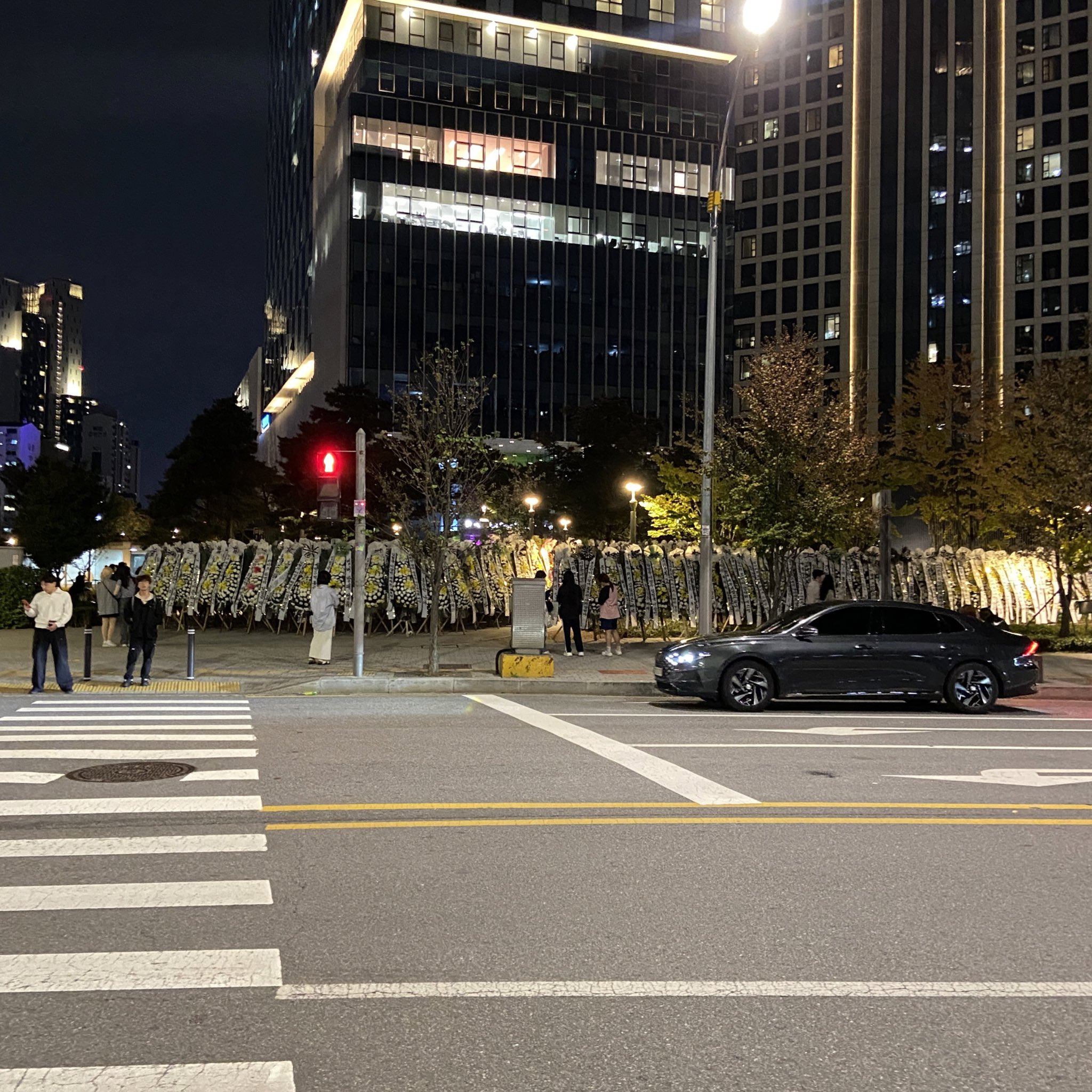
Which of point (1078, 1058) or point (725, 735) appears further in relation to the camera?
point (725, 735)

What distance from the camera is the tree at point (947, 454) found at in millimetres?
40438

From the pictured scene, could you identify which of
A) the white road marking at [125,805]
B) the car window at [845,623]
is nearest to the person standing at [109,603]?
the car window at [845,623]

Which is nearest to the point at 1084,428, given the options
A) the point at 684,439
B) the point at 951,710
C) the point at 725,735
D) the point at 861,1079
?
the point at 684,439

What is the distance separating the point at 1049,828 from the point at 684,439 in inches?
920

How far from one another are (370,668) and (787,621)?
8.04 metres

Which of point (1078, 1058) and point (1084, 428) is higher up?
point (1084, 428)

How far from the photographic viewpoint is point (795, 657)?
15164 millimetres

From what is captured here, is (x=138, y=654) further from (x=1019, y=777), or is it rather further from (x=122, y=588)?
(x=1019, y=777)

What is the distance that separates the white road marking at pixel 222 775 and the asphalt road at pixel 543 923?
64 millimetres

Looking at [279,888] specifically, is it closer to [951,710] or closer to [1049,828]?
[1049,828]

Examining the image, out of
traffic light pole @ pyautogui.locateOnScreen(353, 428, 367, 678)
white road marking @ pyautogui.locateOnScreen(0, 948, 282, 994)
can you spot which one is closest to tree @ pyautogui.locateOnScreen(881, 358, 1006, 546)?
traffic light pole @ pyautogui.locateOnScreen(353, 428, 367, 678)

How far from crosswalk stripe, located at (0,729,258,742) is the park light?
1278 centimetres

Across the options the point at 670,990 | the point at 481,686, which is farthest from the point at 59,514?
the point at 670,990

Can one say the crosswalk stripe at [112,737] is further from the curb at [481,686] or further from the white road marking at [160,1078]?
the white road marking at [160,1078]
